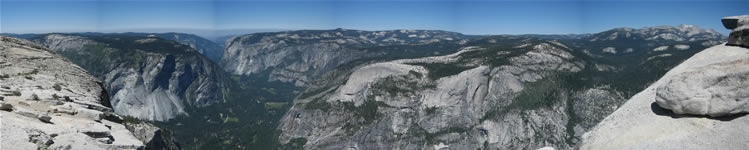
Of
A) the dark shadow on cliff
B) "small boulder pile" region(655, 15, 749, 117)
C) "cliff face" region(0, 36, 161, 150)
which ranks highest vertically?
"small boulder pile" region(655, 15, 749, 117)

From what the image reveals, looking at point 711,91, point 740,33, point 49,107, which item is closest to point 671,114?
point 711,91

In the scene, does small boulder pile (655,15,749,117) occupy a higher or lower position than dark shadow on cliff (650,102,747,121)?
higher

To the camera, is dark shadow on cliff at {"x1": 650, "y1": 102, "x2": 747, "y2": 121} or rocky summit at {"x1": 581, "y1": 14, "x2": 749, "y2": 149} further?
dark shadow on cliff at {"x1": 650, "y1": 102, "x2": 747, "y2": 121}

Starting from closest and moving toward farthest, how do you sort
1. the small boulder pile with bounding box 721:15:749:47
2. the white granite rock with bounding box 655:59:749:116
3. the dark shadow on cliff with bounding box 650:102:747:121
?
the white granite rock with bounding box 655:59:749:116
the dark shadow on cliff with bounding box 650:102:747:121
the small boulder pile with bounding box 721:15:749:47

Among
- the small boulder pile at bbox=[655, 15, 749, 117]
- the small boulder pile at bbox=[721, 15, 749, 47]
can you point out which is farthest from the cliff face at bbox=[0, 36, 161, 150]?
the small boulder pile at bbox=[721, 15, 749, 47]

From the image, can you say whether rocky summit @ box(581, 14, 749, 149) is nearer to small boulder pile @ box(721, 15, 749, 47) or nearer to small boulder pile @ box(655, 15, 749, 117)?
small boulder pile @ box(655, 15, 749, 117)

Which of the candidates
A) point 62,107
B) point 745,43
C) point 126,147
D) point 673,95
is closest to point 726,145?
point 673,95
